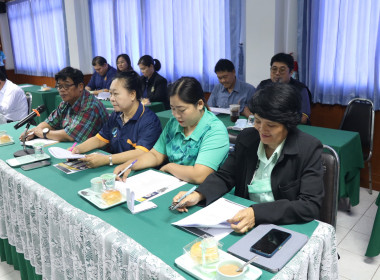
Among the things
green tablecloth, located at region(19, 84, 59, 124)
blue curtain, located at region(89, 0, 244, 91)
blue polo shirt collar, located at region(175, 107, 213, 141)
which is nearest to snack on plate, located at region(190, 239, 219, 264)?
blue polo shirt collar, located at region(175, 107, 213, 141)

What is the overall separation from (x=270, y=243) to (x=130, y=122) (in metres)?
1.36

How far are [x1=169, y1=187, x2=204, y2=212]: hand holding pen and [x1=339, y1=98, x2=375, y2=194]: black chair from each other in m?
2.24

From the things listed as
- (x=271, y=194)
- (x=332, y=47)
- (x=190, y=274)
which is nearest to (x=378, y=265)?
(x=271, y=194)

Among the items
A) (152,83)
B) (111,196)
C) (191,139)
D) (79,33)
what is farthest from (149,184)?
Result: (79,33)

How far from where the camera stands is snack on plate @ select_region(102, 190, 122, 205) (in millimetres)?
1407

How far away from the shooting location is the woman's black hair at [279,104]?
1297 millimetres

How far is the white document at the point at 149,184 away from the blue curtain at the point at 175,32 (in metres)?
2.76

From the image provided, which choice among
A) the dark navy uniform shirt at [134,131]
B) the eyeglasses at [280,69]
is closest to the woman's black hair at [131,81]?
the dark navy uniform shirt at [134,131]

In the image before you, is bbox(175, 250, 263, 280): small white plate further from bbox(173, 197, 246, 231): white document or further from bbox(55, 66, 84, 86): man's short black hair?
bbox(55, 66, 84, 86): man's short black hair

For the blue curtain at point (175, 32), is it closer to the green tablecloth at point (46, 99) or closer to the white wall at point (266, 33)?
the white wall at point (266, 33)

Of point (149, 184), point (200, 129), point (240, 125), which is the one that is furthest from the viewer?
point (240, 125)

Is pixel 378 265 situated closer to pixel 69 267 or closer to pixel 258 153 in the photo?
pixel 258 153

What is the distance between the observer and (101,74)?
5.43 metres

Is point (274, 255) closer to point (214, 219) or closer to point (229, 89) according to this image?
point (214, 219)
